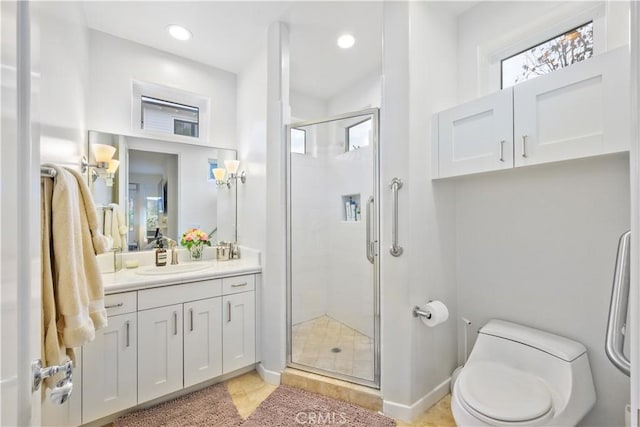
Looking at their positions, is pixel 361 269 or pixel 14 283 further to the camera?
pixel 361 269

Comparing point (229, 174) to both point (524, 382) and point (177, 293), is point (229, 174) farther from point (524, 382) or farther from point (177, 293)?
point (524, 382)

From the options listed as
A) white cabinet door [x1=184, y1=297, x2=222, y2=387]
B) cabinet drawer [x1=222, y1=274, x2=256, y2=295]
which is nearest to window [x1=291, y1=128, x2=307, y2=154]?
cabinet drawer [x1=222, y1=274, x2=256, y2=295]

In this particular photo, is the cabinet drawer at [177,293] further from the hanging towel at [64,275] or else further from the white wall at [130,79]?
the white wall at [130,79]

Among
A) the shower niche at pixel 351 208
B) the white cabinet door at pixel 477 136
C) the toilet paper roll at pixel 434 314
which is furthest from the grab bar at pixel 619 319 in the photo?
the shower niche at pixel 351 208

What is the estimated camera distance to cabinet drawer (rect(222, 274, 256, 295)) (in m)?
2.15

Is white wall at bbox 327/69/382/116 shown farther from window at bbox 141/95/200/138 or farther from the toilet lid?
the toilet lid

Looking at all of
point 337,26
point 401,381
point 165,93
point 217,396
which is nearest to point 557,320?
point 401,381

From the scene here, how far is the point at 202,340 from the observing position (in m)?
2.03

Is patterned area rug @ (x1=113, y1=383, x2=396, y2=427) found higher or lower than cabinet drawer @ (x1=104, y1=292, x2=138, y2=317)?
lower

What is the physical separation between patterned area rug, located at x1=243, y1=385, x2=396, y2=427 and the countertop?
3.06 feet

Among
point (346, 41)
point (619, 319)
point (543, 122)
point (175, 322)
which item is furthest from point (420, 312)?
point (346, 41)

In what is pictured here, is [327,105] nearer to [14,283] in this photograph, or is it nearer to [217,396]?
[217,396]

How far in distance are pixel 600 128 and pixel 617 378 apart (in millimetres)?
1274

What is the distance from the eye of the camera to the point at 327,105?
3.46 metres
